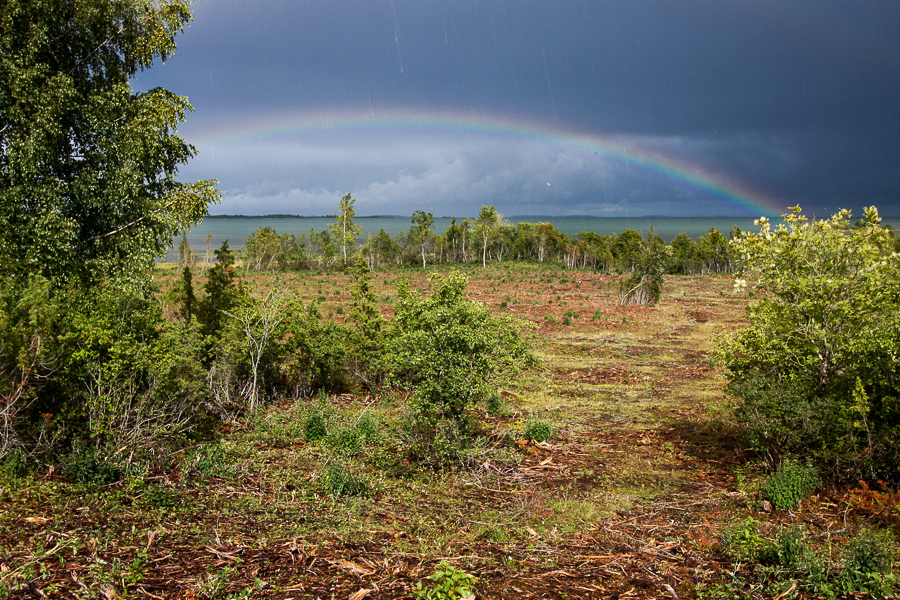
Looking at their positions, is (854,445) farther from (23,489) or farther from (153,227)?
(153,227)

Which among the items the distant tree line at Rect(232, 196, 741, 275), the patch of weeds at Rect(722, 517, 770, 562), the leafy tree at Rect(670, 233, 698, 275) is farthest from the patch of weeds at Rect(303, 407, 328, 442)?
the leafy tree at Rect(670, 233, 698, 275)

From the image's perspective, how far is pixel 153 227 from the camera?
421 inches

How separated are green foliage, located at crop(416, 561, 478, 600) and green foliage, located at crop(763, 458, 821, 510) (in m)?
5.46

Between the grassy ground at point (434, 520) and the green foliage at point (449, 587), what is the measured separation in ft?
0.54

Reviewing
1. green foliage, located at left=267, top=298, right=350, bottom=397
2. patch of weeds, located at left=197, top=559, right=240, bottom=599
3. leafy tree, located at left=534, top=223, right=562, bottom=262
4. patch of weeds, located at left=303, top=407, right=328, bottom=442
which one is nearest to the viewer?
patch of weeds, located at left=197, top=559, right=240, bottom=599

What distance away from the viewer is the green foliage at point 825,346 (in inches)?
313

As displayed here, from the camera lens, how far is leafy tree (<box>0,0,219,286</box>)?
9.26m

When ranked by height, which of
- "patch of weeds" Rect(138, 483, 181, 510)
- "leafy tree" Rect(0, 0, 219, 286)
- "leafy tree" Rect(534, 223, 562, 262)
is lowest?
"patch of weeds" Rect(138, 483, 181, 510)

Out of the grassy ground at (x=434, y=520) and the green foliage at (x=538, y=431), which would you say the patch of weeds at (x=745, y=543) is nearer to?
the grassy ground at (x=434, y=520)

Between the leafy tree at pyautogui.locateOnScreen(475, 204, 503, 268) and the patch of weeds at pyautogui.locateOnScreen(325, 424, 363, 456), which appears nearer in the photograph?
the patch of weeds at pyautogui.locateOnScreen(325, 424, 363, 456)

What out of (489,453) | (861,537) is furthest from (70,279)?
(861,537)

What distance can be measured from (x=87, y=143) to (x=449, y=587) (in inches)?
421

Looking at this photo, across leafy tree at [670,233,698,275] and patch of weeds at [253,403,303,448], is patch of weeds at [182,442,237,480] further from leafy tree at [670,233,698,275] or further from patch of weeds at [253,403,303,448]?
leafy tree at [670,233,698,275]

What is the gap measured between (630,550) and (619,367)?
43.6 ft
